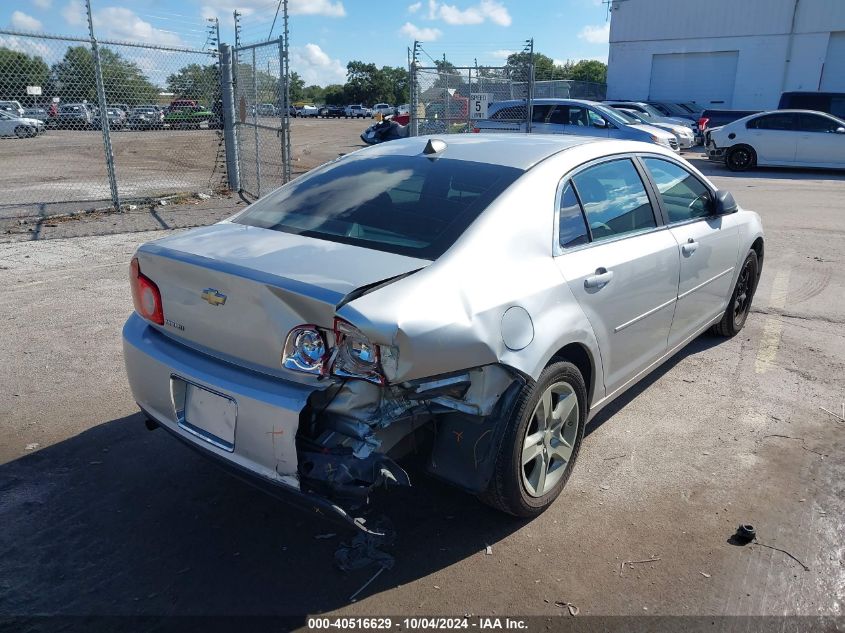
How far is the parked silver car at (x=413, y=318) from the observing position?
2.52 metres

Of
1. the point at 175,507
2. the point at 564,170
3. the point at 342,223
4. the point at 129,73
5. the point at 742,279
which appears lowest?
the point at 175,507

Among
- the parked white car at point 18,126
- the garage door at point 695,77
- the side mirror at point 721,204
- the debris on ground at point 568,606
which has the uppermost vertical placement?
the garage door at point 695,77

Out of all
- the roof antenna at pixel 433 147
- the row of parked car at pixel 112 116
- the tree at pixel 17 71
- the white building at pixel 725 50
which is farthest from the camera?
the white building at pixel 725 50

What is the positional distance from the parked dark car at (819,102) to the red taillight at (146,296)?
22510 millimetres

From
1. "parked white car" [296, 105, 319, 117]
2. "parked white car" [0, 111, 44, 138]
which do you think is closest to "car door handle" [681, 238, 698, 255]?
"parked white car" [0, 111, 44, 138]

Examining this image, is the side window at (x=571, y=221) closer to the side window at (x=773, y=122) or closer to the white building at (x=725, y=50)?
the side window at (x=773, y=122)

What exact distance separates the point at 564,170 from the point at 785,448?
2.07m

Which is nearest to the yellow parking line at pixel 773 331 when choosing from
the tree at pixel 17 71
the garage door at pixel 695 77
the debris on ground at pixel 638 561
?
the debris on ground at pixel 638 561

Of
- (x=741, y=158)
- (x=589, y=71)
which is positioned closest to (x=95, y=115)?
(x=741, y=158)

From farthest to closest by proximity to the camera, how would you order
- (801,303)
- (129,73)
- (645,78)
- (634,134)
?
(645,78) < (634,134) < (129,73) < (801,303)

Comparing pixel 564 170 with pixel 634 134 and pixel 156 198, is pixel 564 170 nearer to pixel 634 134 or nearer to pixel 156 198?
pixel 156 198

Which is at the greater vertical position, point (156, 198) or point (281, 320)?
point (281, 320)

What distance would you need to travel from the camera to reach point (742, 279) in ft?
17.8

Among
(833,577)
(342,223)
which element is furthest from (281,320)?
(833,577)
